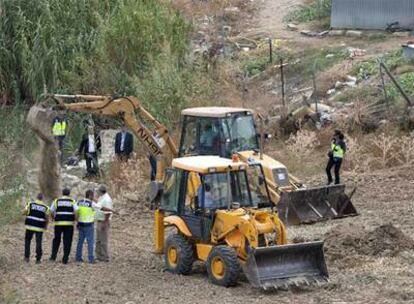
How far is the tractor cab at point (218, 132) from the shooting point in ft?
61.8

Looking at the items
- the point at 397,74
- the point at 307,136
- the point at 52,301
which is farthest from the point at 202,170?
the point at 397,74

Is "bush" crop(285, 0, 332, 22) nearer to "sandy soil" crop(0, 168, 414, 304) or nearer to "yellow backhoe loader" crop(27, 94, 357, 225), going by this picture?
"sandy soil" crop(0, 168, 414, 304)

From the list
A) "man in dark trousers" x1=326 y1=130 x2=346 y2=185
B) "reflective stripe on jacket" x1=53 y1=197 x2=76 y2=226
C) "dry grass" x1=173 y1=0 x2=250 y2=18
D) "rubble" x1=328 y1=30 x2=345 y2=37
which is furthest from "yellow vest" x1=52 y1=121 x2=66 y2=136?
"dry grass" x1=173 y1=0 x2=250 y2=18

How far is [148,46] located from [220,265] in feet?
53.7

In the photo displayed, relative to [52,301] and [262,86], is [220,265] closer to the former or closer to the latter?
[52,301]

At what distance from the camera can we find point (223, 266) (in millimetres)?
14367

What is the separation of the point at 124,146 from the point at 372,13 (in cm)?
1449

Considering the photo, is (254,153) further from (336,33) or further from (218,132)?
(336,33)

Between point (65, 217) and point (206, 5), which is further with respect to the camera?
point (206, 5)

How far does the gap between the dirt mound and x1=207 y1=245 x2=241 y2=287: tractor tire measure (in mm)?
2178

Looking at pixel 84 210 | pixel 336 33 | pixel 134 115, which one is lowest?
pixel 84 210

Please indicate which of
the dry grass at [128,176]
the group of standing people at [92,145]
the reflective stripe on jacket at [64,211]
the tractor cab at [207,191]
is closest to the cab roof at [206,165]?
the tractor cab at [207,191]

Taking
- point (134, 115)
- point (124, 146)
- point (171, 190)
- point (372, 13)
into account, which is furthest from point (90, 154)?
point (372, 13)

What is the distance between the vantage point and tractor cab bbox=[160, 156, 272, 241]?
14.9 metres
